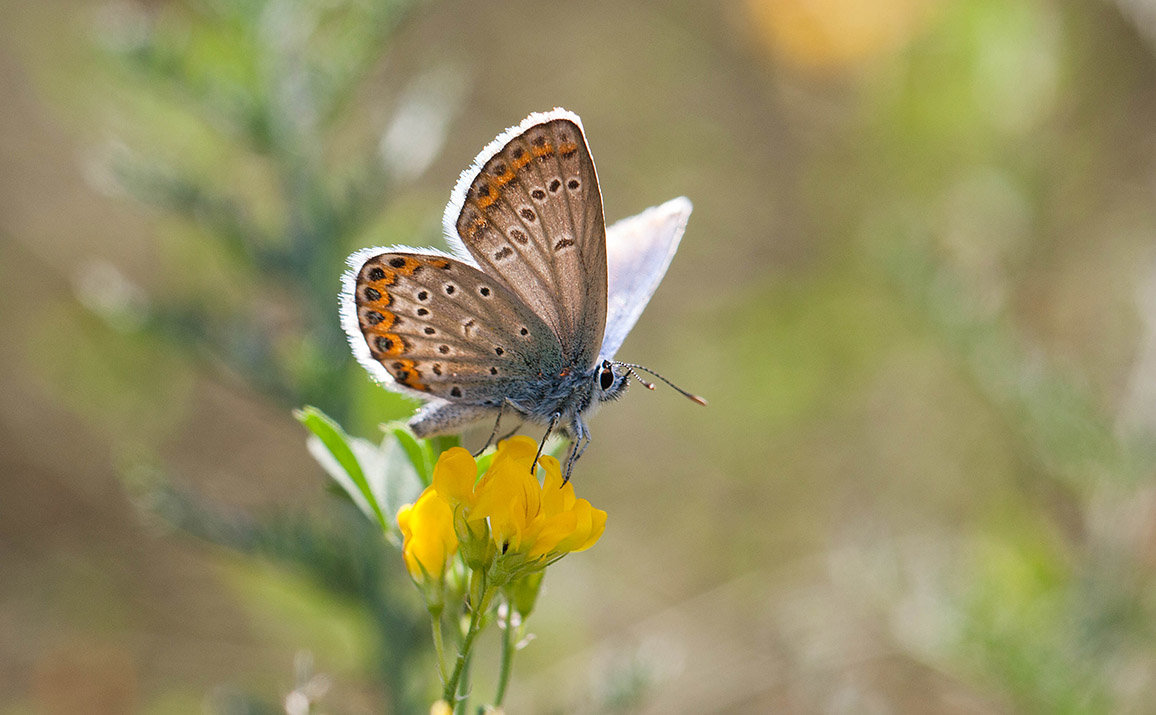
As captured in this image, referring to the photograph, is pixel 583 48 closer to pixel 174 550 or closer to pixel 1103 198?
pixel 1103 198

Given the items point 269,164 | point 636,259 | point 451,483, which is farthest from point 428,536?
point 269,164

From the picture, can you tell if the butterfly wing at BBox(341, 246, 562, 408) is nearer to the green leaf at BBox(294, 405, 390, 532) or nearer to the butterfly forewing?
the butterfly forewing

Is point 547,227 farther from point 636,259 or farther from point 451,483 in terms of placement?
point 451,483

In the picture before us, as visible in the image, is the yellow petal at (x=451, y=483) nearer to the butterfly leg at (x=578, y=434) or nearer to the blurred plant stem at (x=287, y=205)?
the butterfly leg at (x=578, y=434)

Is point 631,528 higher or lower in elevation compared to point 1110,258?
lower

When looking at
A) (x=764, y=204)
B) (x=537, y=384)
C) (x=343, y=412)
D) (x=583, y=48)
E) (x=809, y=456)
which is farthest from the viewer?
(x=583, y=48)

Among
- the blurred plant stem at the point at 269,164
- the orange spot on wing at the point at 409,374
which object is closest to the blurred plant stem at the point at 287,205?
the blurred plant stem at the point at 269,164

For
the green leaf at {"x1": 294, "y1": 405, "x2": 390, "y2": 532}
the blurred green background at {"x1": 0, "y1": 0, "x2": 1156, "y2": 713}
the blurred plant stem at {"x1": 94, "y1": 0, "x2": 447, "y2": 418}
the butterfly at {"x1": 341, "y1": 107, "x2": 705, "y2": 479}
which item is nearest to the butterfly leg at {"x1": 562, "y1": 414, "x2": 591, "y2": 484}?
the butterfly at {"x1": 341, "y1": 107, "x2": 705, "y2": 479}

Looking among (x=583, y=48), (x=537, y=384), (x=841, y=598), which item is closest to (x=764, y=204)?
(x=583, y=48)
